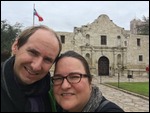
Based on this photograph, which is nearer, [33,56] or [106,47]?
Answer: [33,56]

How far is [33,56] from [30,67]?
5cm

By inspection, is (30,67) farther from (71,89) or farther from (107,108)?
(107,108)

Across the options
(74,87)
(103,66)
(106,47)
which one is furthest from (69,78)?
(106,47)

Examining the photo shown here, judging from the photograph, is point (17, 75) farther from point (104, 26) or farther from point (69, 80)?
point (104, 26)

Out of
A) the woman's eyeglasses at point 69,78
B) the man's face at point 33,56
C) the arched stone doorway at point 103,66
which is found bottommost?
the arched stone doorway at point 103,66

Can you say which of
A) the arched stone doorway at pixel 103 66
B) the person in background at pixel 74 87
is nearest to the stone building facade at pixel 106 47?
the arched stone doorway at pixel 103 66

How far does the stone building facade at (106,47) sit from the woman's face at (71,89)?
23752 mm

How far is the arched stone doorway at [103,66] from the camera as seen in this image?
2562 cm

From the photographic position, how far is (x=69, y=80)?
122 cm

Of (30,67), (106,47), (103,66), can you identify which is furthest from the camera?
(106,47)

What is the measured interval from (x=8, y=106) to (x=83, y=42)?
2474cm

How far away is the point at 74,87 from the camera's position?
123 centimetres

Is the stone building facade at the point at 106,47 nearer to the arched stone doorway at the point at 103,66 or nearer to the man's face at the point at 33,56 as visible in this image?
the arched stone doorway at the point at 103,66

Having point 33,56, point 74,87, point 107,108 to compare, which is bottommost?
point 107,108
